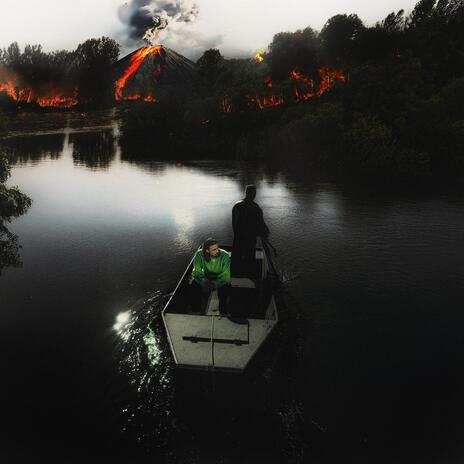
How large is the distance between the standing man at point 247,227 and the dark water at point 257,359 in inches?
115

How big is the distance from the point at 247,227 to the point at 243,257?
1189 millimetres

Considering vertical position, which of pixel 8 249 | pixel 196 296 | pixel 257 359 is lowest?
pixel 8 249

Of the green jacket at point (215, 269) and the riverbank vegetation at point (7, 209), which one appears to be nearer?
the green jacket at point (215, 269)

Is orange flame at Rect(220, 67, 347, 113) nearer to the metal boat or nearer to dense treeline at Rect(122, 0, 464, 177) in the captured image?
dense treeline at Rect(122, 0, 464, 177)

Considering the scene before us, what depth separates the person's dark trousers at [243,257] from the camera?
A: 1087 centimetres

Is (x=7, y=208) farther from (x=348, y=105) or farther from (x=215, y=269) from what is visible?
(x=348, y=105)

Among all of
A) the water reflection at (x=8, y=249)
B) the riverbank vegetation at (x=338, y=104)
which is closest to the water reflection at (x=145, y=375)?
the water reflection at (x=8, y=249)

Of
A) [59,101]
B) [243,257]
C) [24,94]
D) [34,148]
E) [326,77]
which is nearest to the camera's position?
[243,257]

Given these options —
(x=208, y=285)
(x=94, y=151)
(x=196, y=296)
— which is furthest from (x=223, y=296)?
(x=94, y=151)

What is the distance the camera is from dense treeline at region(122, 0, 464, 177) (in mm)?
41062

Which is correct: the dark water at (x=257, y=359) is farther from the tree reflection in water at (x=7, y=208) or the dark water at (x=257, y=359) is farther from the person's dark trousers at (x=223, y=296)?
the person's dark trousers at (x=223, y=296)

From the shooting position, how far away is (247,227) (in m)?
10.5

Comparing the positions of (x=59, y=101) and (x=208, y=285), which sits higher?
(x=59, y=101)

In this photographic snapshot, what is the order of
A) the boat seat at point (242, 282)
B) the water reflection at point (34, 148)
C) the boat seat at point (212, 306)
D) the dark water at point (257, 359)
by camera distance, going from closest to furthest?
the dark water at point (257, 359)
the boat seat at point (212, 306)
the boat seat at point (242, 282)
the water reflection at point (34, 148)
